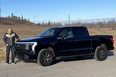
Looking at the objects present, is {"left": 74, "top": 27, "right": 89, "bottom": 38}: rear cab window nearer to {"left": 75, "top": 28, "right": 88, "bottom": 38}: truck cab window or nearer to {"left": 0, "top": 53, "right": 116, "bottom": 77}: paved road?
{"left": 75, "top": 28, "right": 88, "bottom": 38}: truck cab window

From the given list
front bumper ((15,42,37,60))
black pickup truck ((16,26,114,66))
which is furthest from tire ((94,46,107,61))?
front bumper ((15,42,37,60))

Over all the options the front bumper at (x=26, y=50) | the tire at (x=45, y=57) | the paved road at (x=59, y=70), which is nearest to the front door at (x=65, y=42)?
the tire at (x=45, y=57)

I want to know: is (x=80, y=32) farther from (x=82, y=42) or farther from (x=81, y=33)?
(x=82, y=42)

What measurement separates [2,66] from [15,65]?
61cm

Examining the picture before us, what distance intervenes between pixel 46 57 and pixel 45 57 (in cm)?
6

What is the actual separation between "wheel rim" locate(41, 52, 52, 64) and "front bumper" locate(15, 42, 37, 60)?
17.3 inches

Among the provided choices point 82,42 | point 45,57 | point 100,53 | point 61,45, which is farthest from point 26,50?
point 100,53

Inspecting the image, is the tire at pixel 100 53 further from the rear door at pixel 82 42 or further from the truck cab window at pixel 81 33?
the truck cab window at pixel 81 33

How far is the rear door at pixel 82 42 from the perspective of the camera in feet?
52.3

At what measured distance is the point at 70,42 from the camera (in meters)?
15.6

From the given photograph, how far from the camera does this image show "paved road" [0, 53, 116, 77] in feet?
39.5

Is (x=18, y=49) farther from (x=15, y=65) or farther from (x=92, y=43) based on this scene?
(x=92, y=43)

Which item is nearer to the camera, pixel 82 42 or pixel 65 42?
pixel 65 42

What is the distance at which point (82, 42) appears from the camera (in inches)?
634
